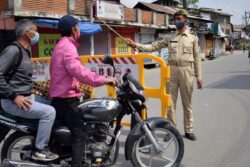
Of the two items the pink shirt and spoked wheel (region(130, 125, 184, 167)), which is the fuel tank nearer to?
the pink shirt

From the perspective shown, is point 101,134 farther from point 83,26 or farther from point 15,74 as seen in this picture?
point 83,26

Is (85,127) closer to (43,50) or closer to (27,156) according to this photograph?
(27,156)

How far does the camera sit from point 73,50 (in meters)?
4.16

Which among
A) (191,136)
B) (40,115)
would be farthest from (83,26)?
(40,115)

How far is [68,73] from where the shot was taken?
4.21 metres

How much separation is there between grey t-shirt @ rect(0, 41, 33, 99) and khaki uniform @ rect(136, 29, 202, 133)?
233 centimetres

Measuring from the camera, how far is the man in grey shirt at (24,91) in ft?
13.4

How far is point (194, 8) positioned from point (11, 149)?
59.1 m

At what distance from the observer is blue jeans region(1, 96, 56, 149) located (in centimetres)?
414

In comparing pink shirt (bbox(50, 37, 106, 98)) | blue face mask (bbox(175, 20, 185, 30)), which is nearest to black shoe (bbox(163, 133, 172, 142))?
pink shirt (bbox(50, 37, 106, 98))

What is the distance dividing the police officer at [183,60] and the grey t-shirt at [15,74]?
2.28 metres

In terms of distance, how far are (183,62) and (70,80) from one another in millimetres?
2488

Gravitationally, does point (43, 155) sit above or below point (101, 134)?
below

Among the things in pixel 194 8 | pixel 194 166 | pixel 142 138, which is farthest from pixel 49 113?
pixel 194 8
